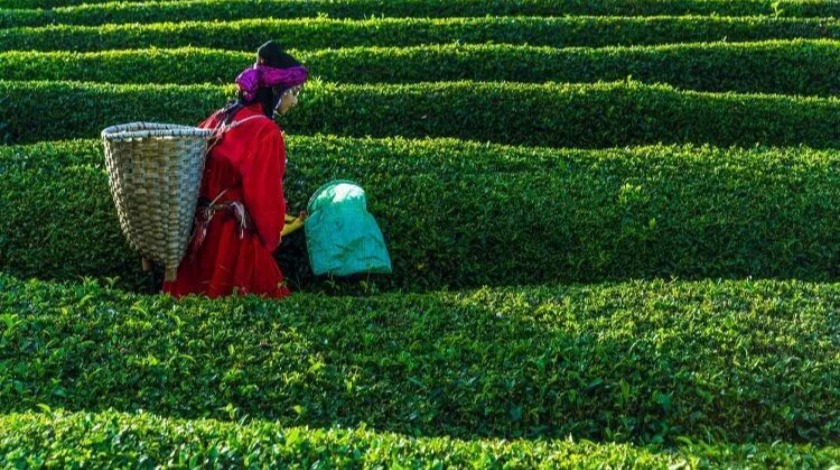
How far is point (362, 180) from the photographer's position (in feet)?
28.5

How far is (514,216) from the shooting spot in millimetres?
8398

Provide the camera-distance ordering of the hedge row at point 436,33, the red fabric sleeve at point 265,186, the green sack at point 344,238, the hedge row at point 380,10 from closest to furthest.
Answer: the red fabric sleeve at point 265,186, the green sack at point 344,238, the hedge row at point 436,33, the hedge row at point 380,10

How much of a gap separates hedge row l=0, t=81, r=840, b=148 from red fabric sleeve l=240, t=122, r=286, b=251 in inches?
129

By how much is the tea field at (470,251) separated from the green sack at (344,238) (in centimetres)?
Result: 21

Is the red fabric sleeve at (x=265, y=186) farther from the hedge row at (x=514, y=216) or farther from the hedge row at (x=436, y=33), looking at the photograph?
the hedge row at (x=436, y=33)

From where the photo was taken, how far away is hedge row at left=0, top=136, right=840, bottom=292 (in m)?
8.05

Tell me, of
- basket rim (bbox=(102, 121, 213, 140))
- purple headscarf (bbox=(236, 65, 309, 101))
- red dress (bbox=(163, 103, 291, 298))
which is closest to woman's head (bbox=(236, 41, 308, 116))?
purple headscarf (bbox=(236, 65, 309, 101))

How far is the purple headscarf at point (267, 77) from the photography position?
24.1 feet

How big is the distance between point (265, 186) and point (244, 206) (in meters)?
0.17

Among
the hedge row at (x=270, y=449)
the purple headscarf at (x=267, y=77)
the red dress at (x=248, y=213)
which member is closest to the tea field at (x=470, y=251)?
the hedge row at (x=270, y=449)

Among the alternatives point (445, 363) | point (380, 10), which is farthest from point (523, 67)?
point (445, 363)

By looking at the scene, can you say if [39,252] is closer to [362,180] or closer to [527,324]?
[362,180]

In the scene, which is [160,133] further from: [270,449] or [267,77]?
[270,449]

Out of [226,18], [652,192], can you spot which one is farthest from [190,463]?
[226,18]
